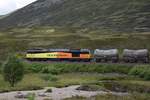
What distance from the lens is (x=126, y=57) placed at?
10931 cm

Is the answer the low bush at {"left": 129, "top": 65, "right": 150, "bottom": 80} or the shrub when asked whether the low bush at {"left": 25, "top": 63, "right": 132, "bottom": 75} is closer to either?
the low bush at {"left": 129, "top": 65, "right": 150, "bottom": 80}

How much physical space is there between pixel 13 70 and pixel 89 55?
43722 millimetres

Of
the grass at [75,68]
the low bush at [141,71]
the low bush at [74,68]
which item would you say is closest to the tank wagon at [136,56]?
the grass at [75,68]

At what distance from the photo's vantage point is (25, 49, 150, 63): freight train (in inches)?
4257

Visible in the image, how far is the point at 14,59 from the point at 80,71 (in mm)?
30817

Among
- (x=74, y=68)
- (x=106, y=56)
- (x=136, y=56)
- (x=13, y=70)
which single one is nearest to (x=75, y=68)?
(x=74, y=68)

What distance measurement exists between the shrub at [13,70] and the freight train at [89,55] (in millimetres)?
41451

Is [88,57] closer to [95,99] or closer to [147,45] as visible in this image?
[147,45]

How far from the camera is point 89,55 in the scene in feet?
372

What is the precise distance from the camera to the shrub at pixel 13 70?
72375mm

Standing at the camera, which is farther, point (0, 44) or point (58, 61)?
point (0, 44)

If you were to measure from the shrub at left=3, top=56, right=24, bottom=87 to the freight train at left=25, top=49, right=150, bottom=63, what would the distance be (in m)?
41.5

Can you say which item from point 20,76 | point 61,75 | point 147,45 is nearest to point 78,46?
point 147,45

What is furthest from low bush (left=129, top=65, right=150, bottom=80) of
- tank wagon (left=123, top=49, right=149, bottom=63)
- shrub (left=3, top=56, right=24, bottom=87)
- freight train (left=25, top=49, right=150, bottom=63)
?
shrub (left=3, top=56, right=24, bottom=87)
